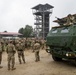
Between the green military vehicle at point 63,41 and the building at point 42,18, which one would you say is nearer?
the green military vehicle at point 63,41

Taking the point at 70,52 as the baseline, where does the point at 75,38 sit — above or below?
→ above

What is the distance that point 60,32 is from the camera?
42.3 ft

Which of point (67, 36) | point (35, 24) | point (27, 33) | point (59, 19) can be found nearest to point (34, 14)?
point (35, 24)

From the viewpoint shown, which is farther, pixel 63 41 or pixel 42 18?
pixel 42 18

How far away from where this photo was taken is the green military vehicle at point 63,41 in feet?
38.3

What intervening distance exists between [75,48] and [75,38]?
507mm

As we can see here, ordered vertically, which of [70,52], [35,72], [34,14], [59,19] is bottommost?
[35,72]

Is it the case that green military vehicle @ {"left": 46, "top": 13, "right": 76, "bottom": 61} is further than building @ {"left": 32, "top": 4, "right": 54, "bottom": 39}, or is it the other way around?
building @ {"left": 32, "top": 4, "right": 54, "bottom": 39}

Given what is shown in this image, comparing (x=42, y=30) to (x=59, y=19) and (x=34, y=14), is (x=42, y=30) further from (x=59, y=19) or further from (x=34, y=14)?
(x=59, y=19)

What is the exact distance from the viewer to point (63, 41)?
39.9 ft

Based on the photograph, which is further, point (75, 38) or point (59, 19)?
point (59, 19)

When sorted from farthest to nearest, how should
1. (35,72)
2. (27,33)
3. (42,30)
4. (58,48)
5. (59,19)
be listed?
(27,33)
(42,30)
(59,19)
(58,48)
(35,72)

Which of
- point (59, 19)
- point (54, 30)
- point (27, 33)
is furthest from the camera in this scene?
point (27, 33)

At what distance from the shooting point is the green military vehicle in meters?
11.7
